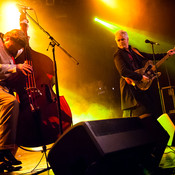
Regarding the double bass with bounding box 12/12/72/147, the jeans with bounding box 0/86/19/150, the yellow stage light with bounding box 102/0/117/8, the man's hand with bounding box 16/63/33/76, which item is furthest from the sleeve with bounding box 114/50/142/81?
the yellow stage light with bounding box 102/0/117/8

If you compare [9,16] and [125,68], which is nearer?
[125,68]

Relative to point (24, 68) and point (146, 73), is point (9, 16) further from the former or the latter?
point (146, 73)

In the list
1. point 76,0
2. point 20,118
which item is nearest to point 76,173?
point 20,118

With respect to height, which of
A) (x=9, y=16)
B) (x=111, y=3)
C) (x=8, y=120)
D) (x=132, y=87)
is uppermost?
(x=111, y=3)

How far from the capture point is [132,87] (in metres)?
3.03

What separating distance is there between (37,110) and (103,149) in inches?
50.4

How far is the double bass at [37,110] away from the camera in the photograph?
2080 mm

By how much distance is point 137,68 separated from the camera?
319 centimetres

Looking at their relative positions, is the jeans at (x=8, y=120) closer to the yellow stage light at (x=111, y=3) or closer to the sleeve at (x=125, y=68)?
the sleeve at (x=125, y=68)

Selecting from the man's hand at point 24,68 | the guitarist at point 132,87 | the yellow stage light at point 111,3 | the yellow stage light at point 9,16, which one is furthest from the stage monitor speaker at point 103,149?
the yellow stage light at point 111,3

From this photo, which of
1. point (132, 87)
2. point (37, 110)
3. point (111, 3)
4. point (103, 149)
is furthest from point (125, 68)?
point (111, 3)

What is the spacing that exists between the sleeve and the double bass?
116 cm

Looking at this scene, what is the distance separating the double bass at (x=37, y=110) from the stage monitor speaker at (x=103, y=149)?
86 cm

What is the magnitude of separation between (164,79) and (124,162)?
469 cm
